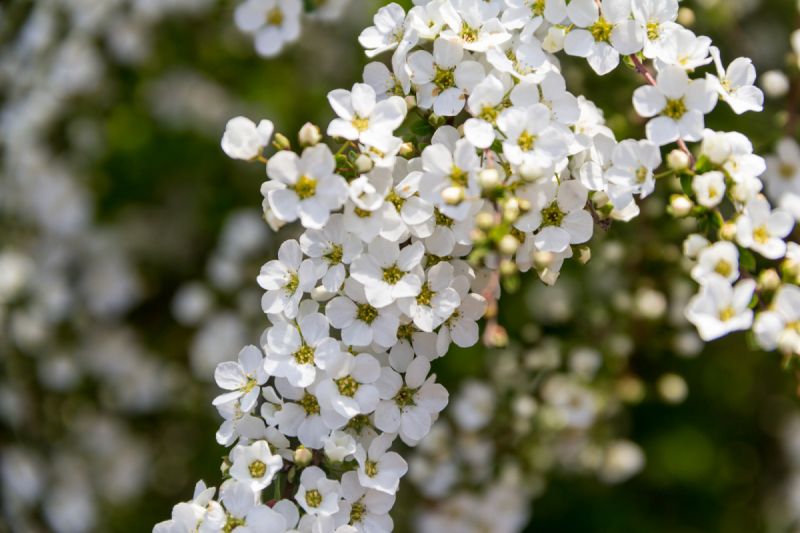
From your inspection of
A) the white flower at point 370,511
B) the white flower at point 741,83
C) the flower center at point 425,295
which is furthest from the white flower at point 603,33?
the white flower at point 370,511

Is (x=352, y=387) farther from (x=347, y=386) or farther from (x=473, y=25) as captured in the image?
(x=473, y=25)

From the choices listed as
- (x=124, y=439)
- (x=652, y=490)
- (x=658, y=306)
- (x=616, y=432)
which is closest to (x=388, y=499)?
(x=658, y=306)

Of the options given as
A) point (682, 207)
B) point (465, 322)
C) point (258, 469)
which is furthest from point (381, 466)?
point (682, 207)

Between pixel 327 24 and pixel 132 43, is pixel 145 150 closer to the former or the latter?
pixel 132 43

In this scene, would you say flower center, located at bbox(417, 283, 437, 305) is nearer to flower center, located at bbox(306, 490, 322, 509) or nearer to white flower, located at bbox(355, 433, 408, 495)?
white flower, located at bbox(355, 433, 408, 495)

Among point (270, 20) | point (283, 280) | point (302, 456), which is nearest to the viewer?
point (302, 456)

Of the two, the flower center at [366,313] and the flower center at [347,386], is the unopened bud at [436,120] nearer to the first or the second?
the flower center at [366,313]
